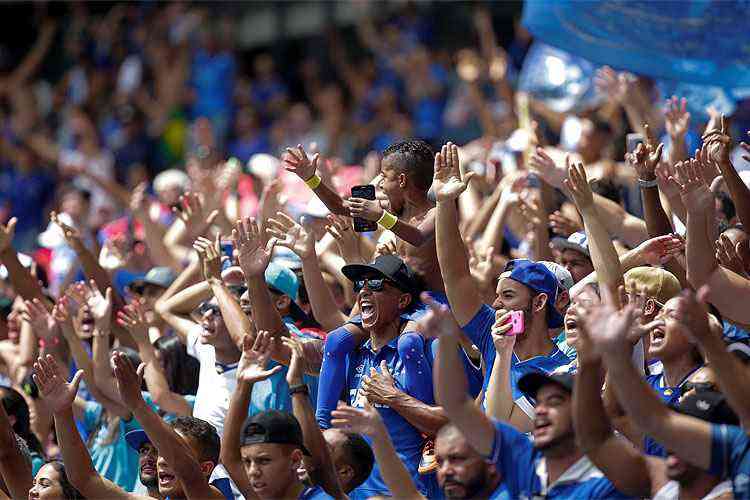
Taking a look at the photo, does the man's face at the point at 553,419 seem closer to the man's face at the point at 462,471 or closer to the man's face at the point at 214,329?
the man's face at the point at 462,471

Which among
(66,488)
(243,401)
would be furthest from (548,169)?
(66,488)

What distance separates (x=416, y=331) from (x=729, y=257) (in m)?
1.41

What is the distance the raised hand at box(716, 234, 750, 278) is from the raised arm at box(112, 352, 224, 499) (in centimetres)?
235

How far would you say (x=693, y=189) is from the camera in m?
5.51

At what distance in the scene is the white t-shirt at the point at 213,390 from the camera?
21.5 feet

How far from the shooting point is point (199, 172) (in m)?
9.34

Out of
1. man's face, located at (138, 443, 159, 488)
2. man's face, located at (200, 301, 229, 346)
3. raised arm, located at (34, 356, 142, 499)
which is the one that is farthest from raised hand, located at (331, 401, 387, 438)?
man's face, located at (200, 301, 229, 346)

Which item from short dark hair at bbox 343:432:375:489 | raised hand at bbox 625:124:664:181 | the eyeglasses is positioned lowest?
short dark hair at bbox 343:432:375:489

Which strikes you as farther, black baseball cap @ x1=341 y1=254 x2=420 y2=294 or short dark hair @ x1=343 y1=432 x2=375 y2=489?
black baseball cap @ x1=341 y1=254 x2=420 y2=294

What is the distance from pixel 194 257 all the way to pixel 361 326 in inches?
112

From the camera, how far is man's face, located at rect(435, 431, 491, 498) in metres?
4.59

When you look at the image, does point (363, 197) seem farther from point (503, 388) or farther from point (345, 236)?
point (503, 388)

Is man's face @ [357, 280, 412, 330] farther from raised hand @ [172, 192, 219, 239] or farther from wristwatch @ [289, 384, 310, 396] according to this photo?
raised hand @ [172, 192, 219, 239]

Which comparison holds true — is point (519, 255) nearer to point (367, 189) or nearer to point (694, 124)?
point (694, 124)
